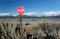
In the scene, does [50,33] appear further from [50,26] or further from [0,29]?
[0,29]

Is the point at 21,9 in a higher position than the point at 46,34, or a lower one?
higher

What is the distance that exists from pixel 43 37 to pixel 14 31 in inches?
117

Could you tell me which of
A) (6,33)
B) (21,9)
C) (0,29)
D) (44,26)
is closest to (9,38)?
(6,33)

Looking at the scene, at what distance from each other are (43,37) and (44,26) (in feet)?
6.29

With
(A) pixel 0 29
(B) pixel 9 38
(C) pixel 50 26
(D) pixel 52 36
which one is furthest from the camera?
(C) pixel 50 26

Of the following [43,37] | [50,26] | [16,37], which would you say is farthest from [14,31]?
[50,26]

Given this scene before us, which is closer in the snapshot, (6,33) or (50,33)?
(6,33)

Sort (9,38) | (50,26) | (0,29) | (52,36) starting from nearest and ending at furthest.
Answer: (9,38) → (0,29) → (52,36) → (50,26)

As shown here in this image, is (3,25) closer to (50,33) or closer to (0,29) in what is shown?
(0,29)

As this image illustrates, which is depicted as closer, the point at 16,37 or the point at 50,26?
the point at 16,37

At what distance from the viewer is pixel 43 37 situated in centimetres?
1518

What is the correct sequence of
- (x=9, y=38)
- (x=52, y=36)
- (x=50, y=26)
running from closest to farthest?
(x=9, y=38) → (x=52, y=36) → (x=50, y=26)

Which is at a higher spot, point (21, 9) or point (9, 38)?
point (21, 9)

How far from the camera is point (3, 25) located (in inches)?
536
